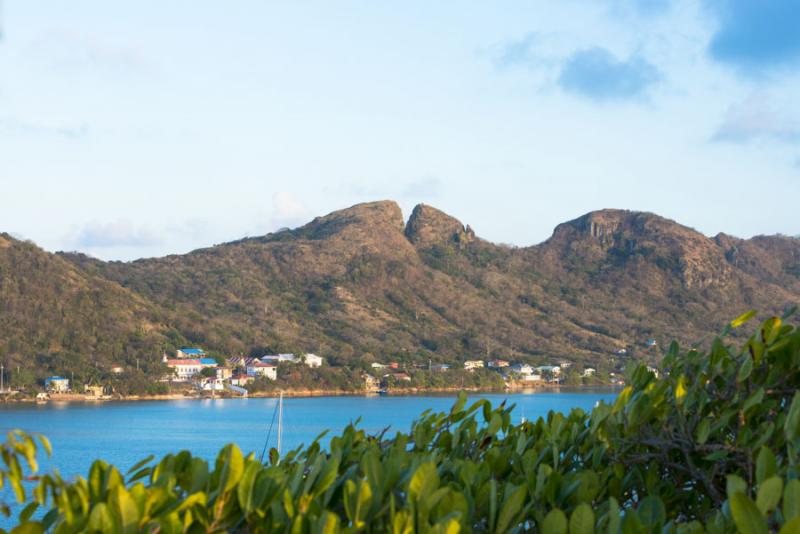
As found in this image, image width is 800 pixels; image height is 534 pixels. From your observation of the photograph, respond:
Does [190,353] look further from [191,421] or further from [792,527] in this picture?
[792,527]

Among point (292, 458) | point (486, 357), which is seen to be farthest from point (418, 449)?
point (486, 357)

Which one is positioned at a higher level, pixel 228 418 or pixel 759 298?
pixel 759 298

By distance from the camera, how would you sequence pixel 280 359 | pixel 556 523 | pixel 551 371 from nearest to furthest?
pixel 556 523
pixel 280 359
pixel 551 371

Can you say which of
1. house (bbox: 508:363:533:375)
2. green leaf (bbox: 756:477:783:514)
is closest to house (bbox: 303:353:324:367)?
house (bbox: 508:363:533:375)

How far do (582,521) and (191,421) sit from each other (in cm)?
5809

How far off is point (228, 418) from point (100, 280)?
2610 cm

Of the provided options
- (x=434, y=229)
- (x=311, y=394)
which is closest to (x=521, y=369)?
(x=311, y=394)

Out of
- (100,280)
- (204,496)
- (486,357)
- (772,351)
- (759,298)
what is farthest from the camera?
(759,298)

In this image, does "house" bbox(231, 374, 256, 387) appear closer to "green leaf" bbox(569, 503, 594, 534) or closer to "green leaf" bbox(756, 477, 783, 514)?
"green leaf" bbox(569, 503, 594, 534)

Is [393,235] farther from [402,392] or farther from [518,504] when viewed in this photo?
[518,504]

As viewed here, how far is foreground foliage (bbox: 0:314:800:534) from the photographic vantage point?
6.68 feet

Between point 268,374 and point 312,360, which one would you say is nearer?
point 268,374

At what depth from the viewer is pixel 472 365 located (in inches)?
3538

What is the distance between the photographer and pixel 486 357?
96.0m
